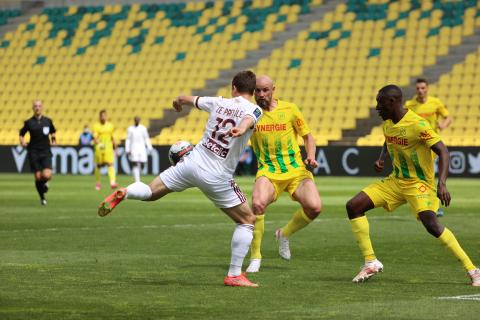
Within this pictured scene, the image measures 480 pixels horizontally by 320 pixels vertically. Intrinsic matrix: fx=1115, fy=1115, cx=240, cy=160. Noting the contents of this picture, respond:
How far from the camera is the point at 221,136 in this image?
31.6ft

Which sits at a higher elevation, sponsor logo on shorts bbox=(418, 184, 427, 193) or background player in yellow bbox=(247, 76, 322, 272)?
sponsor logo on shorts bbox=(418, 184, 427, 193)

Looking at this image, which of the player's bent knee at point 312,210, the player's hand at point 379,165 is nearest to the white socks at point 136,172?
the player's bent knee at point 312,210

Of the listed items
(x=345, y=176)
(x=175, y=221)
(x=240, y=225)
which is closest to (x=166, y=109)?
(x=345, y=176)

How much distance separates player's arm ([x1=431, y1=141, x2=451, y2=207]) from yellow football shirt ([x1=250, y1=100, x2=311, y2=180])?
98.0 inches

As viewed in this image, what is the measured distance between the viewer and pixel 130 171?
3972 centimetres

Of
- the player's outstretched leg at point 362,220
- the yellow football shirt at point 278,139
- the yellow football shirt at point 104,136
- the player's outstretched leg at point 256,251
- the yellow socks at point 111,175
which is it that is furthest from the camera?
the yellow football shirt at point 104,136

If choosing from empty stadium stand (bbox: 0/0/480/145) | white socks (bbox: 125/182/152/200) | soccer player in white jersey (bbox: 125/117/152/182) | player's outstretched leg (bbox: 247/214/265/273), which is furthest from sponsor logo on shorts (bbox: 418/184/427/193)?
empty stadium stand (bbox: 0/0/480/145)

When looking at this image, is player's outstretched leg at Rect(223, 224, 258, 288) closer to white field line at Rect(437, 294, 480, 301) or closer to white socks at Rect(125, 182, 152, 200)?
white socks at Rect(125, 182, 152, 200)

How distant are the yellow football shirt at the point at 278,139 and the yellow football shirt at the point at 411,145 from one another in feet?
6.31

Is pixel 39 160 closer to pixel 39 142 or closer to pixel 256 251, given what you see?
pixel 39 142

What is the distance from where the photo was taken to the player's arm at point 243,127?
9117 millimetres

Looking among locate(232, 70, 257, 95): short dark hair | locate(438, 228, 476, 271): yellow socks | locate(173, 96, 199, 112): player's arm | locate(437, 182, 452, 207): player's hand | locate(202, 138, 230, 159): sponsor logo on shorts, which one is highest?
locate(232, 70, 257, 95): short dark hair

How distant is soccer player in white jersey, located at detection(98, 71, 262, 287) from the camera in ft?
31.4

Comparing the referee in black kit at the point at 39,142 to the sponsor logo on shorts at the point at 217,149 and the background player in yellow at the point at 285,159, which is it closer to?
the background player in yellow at the point at 285,159
